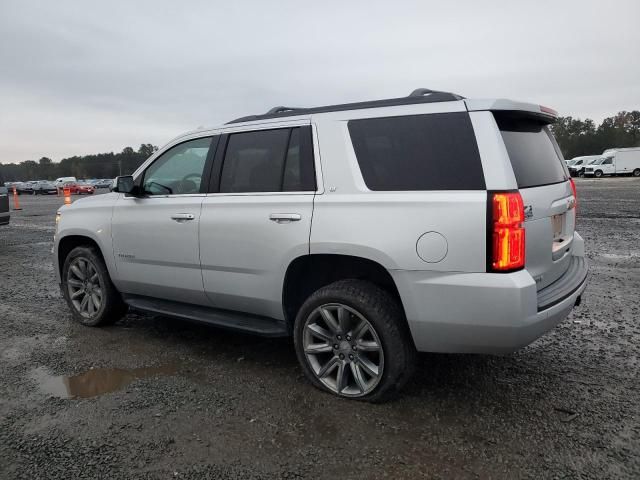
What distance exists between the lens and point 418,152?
3043 mm

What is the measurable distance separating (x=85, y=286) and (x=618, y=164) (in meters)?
46.9

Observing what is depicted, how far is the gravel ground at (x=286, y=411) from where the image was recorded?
259cm

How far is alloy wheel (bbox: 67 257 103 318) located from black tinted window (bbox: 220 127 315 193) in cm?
191

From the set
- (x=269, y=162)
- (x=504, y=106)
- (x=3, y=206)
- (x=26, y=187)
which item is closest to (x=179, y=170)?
(x=269, y=162)

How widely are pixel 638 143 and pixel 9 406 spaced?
92.6m

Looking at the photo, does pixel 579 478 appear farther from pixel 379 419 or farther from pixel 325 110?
pixel 325 110

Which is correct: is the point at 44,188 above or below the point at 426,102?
below

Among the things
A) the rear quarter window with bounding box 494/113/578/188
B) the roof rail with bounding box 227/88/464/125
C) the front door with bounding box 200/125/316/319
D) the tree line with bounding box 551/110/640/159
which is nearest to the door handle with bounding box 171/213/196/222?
the front door with bounding box 200/125/316/319

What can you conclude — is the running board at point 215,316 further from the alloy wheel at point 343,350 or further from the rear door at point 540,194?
the rear door at point 540,194

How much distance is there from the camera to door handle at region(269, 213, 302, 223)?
3357mm

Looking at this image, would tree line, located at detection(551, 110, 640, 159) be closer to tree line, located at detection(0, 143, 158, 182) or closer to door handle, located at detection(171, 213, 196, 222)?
tree line, located at detection(0, 143, 158, 182)

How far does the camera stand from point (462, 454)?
2.65 meters

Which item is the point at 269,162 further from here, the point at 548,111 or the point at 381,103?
the point at 548,111

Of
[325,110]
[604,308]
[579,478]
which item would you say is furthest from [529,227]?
[604,308]
